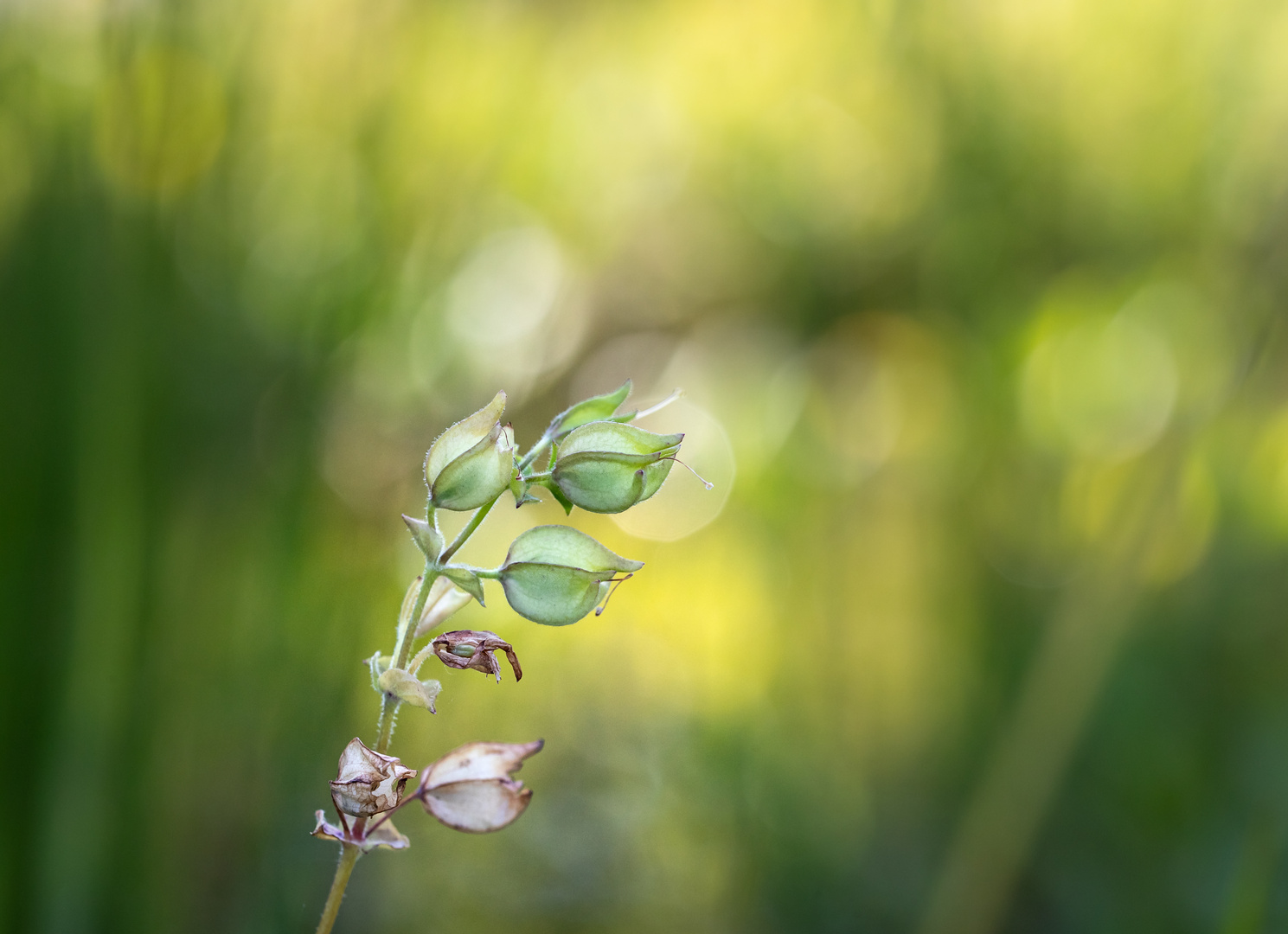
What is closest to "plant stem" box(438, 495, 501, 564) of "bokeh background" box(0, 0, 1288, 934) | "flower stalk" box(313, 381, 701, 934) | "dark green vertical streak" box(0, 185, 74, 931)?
"flower stalk" box(313, 381, 701, 934)

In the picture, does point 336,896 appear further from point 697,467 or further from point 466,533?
point 697,467

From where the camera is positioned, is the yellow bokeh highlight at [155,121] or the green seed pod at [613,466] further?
the yellow bokeh highlight at [155,121]

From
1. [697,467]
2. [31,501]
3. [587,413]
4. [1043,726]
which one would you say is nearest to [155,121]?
[31,501]

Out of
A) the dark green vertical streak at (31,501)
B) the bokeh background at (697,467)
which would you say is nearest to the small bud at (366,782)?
the bokeh background at (697,467)

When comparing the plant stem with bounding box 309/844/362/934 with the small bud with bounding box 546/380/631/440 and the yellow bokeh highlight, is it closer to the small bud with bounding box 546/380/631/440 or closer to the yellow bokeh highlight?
the small bud with bounding box 546/380/631/440

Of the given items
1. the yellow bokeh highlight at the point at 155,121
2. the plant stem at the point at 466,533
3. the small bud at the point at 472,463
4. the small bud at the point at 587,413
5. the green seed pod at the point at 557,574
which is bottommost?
the green seed pod at the point at 557,574

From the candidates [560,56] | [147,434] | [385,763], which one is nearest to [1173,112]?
[560,56]

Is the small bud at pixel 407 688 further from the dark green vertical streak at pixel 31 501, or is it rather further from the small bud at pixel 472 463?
the dark green vertical streak at pixel 31 501

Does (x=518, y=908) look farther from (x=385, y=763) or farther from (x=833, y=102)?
(x=833, y=102)
